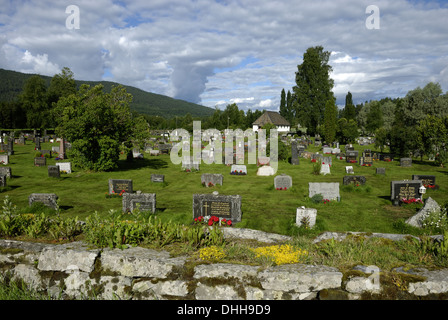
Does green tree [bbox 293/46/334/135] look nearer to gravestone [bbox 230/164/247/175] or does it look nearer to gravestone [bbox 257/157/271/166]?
gravestone [bbox 257/157/271/166]

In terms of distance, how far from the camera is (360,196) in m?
18.1

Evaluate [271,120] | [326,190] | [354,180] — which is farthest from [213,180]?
[271,120]

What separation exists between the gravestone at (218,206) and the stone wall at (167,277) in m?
8.04

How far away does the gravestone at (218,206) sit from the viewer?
42.2ft

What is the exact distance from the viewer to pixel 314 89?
7094cm

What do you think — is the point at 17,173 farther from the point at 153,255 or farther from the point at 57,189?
the point at 153,255

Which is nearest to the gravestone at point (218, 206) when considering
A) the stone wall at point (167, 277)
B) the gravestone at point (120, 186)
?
the gravestone at point (120, 186)

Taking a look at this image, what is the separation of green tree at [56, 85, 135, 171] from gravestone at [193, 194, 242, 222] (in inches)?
641

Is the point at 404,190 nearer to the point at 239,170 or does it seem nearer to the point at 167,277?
the point at 239,170

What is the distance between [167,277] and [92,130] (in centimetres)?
2433

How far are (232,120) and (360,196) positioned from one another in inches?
2272

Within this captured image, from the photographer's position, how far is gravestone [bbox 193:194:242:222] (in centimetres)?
1287

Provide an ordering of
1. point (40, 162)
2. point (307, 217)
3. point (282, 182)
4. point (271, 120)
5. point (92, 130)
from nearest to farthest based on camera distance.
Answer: point (307, 217), point (282, 182), point (92, 130), point (40, 162), point (271, 120)
